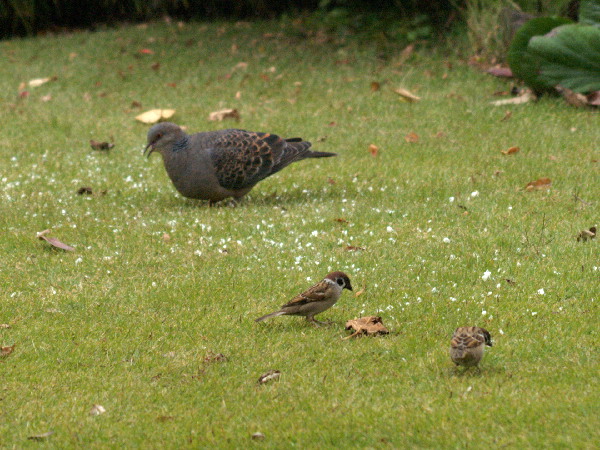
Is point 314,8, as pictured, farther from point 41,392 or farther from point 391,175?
point 41,392

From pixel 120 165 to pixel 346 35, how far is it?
299 inches

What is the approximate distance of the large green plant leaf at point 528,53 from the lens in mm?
11961

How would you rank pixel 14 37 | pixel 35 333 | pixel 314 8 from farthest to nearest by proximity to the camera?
pixel 14 37 → pixel 314 8 → pixel 35 333

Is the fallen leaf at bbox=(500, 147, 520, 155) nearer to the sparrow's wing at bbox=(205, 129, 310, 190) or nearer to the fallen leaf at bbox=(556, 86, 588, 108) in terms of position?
the fallen leaf at bbox=(556, 86, 588, 108)

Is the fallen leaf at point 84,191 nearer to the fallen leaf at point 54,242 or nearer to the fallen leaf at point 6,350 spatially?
the fallen leaf at point 54,242

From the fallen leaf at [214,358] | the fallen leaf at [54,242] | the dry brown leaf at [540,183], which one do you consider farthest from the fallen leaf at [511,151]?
the fallen leaf at [214,358]

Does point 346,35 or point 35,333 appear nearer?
point 35,333

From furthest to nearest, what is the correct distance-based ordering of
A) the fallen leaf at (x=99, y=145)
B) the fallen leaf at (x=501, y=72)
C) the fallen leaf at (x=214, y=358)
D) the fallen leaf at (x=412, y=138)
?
the fallen leaf at (x=501, y=72) < the fallen leaf at (x=99, y=145) < the fallen leaf at (x=412, y=138) < the fallen leaf at (x=214, y=358)

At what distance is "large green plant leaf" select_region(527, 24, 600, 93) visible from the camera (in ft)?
37.4

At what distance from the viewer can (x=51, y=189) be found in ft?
32.4

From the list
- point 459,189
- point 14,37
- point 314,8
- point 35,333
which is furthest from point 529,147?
point 14,37

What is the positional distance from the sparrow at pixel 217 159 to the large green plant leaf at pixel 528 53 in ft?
14.8

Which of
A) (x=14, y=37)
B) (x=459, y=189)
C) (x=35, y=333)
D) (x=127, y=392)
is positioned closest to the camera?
(x=127, y=392)

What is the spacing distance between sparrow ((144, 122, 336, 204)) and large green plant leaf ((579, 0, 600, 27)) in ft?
17.2
